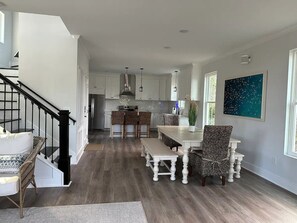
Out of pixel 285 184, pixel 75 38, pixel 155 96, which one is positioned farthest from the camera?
pixel 155 96

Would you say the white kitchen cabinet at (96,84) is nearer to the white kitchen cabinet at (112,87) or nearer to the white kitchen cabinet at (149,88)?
the white kitchen cabinet at (112,87)

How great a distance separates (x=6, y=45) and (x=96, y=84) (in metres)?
4.02

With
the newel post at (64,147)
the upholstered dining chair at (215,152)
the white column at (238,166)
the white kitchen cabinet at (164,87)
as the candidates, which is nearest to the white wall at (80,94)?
the newel post at (64,147)

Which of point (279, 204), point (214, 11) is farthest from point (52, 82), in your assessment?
point (279, 204)

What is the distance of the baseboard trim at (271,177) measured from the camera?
339 cm

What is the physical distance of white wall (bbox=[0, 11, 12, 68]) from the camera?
556 cm

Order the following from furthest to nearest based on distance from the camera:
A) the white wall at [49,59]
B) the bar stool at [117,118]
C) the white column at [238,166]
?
the bar stool at [117,118] < the white wall at [49,59] < the white column at [238,166]

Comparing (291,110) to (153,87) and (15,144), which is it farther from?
(153,87)

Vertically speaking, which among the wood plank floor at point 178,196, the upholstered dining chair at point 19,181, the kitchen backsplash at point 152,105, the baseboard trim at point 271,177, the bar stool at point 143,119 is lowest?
the wood plank floor at point 178,196

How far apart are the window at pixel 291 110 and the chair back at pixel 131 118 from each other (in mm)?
5393

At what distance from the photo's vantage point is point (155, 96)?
1001 centimetres

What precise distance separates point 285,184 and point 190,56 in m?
3.68

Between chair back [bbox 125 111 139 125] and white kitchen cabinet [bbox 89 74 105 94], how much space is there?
202 cm

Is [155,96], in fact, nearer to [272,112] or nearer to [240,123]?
[240,123]
